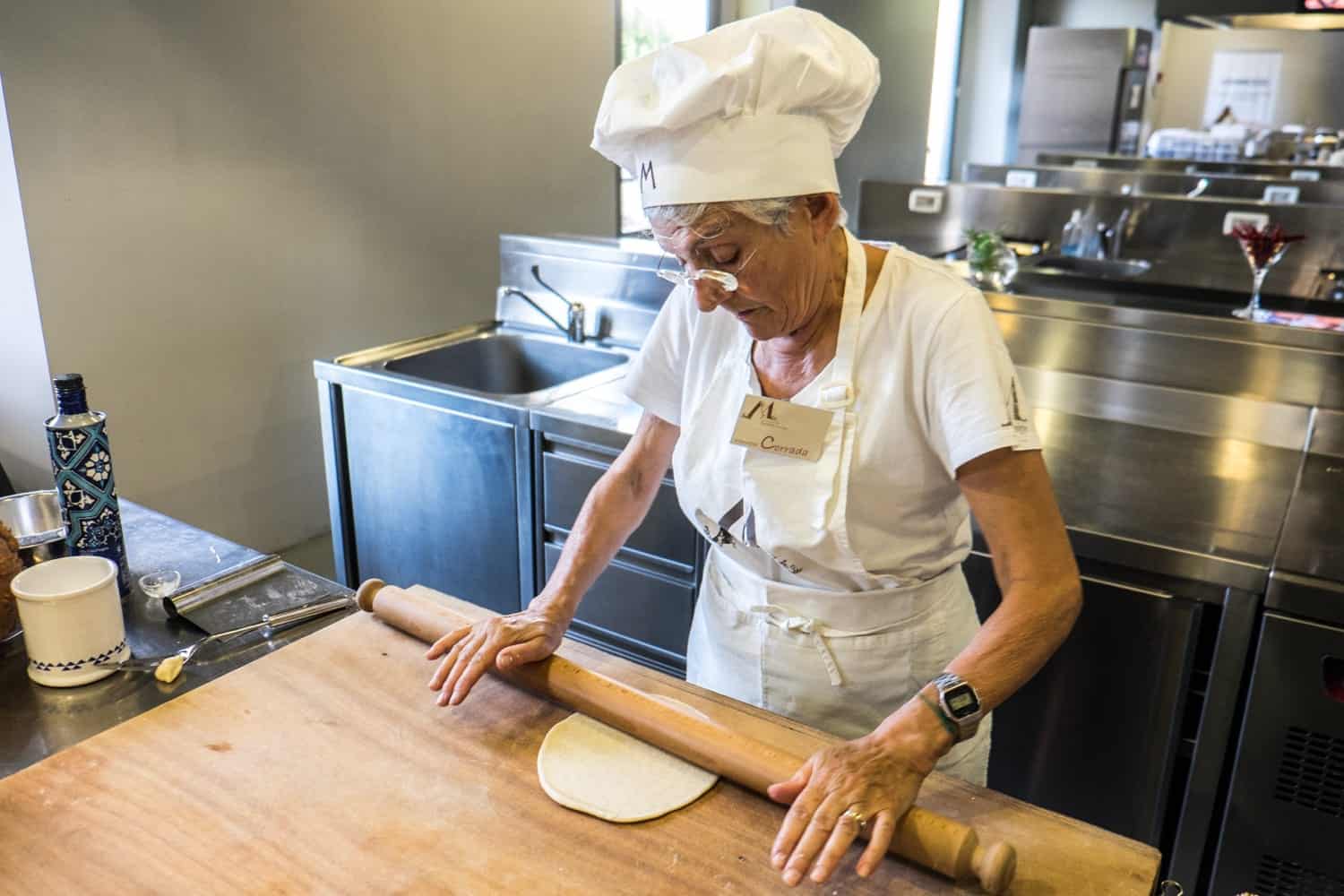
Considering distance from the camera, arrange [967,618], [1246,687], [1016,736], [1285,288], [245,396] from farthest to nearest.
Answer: [1285,288] < [245,396] < [1016,736] < [1246,687] < [967,618]

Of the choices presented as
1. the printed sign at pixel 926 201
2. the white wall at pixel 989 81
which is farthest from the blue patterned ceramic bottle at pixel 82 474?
the white wall at pixel 989 81

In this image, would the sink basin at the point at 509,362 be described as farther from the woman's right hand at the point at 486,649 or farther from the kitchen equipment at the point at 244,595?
the woman's right hand at the point at 486,649

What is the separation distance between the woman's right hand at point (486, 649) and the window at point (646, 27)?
2.86 meters

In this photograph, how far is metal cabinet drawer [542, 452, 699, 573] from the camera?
1905mm

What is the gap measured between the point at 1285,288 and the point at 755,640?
2.53 meters

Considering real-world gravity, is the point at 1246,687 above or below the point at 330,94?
below

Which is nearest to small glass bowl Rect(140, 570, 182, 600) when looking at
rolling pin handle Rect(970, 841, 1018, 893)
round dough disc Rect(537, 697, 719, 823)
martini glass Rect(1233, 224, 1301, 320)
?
round dough disc Rect(537, 697, 719, 823)

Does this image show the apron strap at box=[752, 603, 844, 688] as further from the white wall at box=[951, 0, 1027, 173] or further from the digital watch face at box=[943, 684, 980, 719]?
the white wall at box=[951, 0, 1027, 173]

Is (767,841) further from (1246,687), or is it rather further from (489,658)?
(1246,687)

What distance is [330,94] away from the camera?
261 centimetres

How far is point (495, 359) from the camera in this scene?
8.77 feet

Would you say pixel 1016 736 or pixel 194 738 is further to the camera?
pixel 1016 736

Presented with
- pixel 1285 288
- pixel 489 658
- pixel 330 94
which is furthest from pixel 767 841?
pixel 1285 288

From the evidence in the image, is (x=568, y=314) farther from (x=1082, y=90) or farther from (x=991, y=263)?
(x=1082, y=90)
